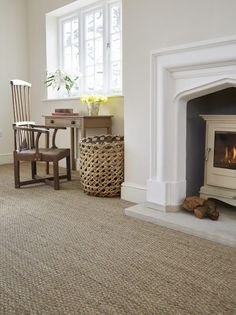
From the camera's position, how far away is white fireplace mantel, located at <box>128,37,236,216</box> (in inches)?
90.1

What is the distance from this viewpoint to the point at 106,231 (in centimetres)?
225

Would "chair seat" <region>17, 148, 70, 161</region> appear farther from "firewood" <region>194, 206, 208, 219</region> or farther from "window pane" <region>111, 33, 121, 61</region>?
"firewood" <region>194, 206, 208, 219</region>

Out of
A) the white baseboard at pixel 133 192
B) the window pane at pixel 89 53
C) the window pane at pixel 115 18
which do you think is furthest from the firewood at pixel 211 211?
the window pane at pixel 89 53

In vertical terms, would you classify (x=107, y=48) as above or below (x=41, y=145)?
above

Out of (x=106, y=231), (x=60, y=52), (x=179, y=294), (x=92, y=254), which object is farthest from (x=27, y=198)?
(x=60, y=52)

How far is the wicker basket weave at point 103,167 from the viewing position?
120 inches

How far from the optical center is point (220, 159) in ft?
8.49

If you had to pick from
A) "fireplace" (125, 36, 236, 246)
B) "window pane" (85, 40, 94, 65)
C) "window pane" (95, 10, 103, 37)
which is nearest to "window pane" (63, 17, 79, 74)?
"window pane" (85, 40, 94, 65)

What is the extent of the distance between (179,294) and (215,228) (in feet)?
2.48

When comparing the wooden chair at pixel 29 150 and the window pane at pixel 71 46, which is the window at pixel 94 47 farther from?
the wooden chair at pixel 29 150

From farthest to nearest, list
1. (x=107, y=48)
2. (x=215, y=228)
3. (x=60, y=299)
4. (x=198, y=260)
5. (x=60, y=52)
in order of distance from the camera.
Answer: (x=60, y=52) → (x=107, y=48) → (x=215, y=228) → (x=198, y=260) → (x=60, y=299)

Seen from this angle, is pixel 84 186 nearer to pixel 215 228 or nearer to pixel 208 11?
pixel 215 228

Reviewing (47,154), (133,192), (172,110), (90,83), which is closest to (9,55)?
(90,83)

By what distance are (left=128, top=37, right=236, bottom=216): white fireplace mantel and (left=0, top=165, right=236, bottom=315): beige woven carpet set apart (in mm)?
331
